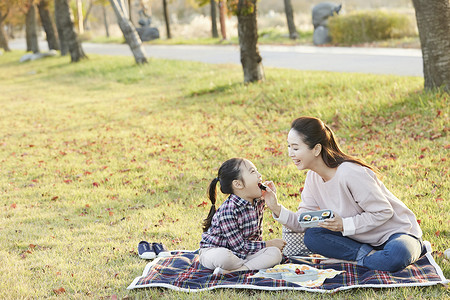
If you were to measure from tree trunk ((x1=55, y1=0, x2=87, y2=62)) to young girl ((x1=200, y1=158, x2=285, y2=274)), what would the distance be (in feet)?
75.4

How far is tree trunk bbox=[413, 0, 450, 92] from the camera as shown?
28.5 ft

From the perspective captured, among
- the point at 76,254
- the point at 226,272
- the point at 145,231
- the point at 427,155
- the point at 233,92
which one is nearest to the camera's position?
the point at 226,272

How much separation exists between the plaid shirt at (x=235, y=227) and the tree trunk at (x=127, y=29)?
1785cm

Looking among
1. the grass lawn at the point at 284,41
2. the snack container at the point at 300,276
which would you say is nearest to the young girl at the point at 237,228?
the snack container at the point at 300,276

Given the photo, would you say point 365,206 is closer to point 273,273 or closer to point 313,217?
point 313,217

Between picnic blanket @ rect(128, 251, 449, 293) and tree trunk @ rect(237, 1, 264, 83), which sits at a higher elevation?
tree trunk @ rect(237, 1, 264, 83)

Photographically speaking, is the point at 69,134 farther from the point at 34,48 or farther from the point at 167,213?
the point at 34,48

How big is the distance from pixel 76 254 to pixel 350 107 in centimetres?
632

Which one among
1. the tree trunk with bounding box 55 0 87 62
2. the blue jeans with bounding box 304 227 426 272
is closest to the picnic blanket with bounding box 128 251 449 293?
the blue jeans with bounding box 304 227 426 272

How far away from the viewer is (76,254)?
16.6 ft

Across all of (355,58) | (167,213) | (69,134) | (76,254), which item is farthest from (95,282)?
(355,58)

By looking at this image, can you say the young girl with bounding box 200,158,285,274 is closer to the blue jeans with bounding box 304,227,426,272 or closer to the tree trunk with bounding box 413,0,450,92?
the blue jeans with bounding box 304,227,426,272

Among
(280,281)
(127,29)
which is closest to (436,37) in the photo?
(280,281)

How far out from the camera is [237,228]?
175 inches
